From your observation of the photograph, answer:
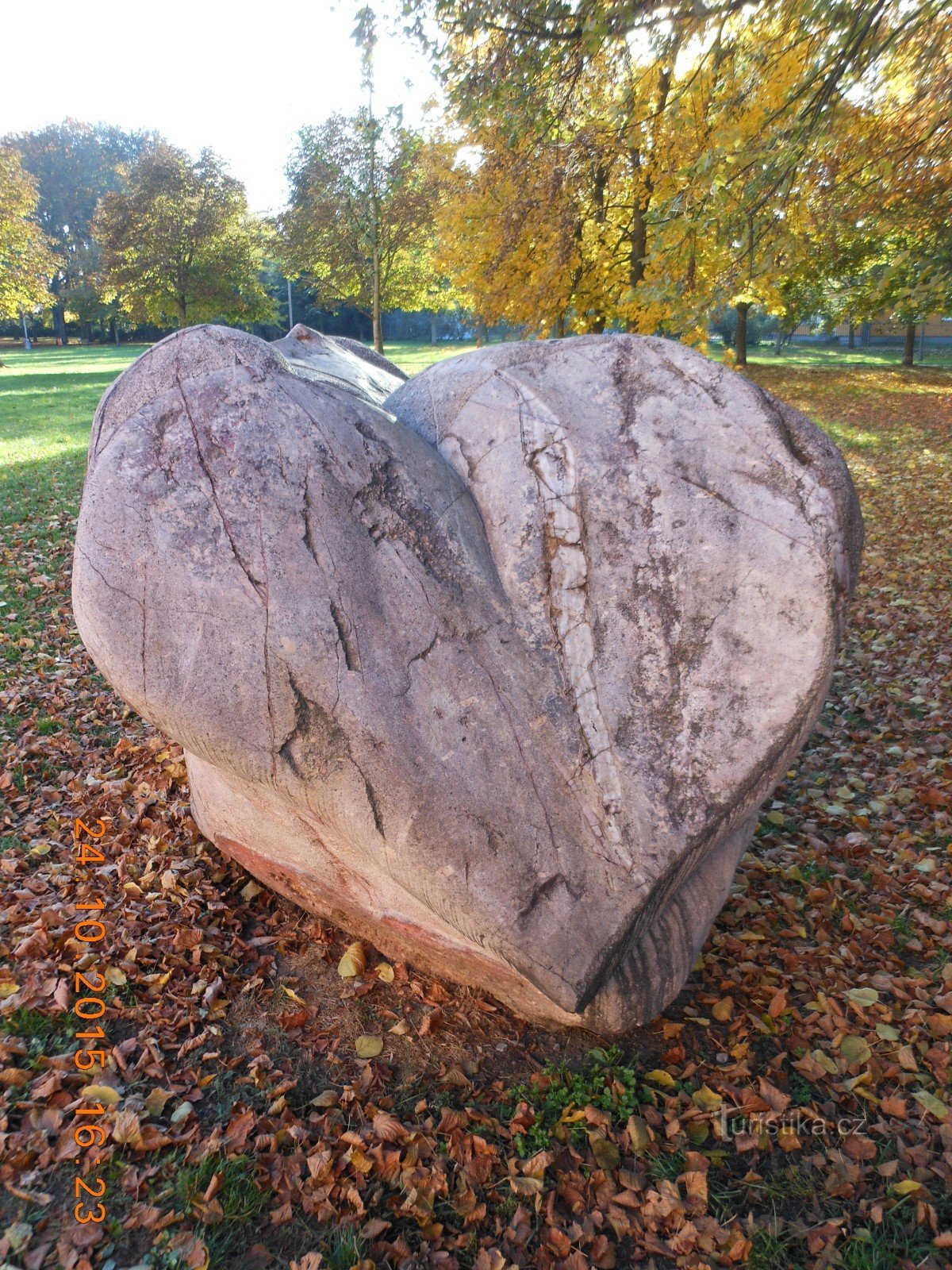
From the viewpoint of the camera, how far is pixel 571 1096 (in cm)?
301

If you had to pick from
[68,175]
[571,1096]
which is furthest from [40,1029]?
[68,175]

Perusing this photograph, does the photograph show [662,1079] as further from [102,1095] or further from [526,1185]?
[102,1095]

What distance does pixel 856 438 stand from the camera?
602 inches

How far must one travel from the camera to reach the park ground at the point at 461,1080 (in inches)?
101

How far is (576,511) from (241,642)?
1.31 m

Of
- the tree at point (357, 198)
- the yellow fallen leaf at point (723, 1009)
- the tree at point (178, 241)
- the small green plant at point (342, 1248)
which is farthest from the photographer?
the tree at point (178, 241)

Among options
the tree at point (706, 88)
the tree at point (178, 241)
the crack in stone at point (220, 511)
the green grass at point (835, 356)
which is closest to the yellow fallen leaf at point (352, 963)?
the crack in stone at point (220, 511)

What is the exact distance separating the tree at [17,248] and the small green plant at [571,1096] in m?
31.9

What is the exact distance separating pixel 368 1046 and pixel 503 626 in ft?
5.61

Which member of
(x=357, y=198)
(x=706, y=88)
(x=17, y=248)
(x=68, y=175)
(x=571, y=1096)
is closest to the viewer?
(x=571, y=1096)

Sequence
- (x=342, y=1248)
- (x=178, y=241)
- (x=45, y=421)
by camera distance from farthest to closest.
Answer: (x=178, y=241), (x=45, y=421), (x=342, y=1248)

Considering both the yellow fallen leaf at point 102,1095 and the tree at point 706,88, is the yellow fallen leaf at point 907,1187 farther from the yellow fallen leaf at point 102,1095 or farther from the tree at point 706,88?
the tree at point 706,88

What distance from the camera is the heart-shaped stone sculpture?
9.14 ft

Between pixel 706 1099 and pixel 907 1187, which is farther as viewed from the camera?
pixel 706 1099
